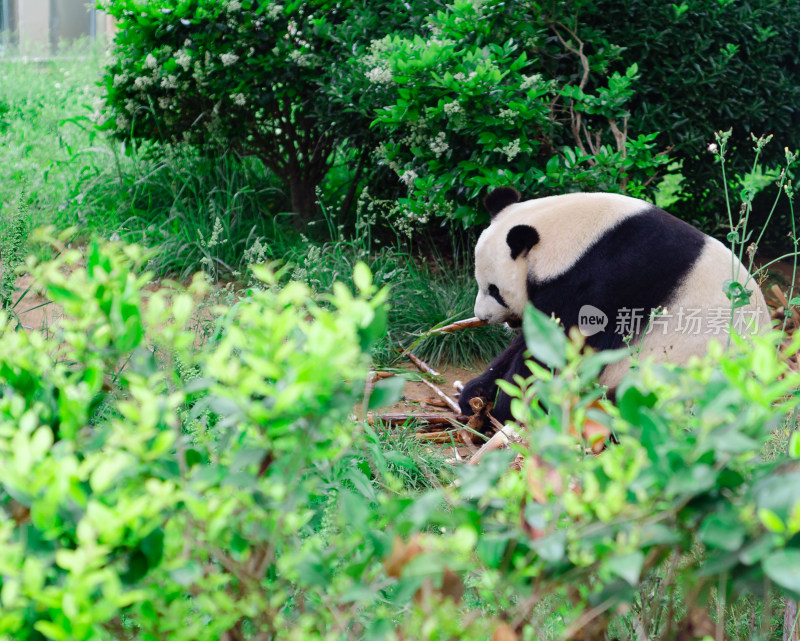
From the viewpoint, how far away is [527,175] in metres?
3.67

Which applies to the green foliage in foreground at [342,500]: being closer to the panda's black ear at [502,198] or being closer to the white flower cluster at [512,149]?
the panda's black ear at [502,198]

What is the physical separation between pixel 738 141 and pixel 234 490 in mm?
4605

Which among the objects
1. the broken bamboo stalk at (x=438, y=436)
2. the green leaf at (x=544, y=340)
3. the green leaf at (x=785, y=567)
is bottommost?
the broken bamboo stalk at (x=438, y=436)

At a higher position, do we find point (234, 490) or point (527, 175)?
point (234, 490)

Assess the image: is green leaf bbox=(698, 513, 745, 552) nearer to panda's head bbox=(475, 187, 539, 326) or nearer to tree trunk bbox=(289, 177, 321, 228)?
panda's head bbox=(475, 187, 539, 326)

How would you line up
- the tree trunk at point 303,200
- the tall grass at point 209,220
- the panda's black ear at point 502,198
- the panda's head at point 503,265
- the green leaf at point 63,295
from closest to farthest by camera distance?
1. the green leaf at point 63,295
2. the panda's head at point 503,265
3. the panda's black ear at point 502,198
4. the tall grass at point 209,220
5. the tree trunk at point 303,200

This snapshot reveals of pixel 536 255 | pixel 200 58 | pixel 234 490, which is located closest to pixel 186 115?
pixel 200 58

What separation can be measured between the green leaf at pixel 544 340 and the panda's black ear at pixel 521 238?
1709mm

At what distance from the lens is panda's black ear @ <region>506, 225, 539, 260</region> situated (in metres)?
2.72

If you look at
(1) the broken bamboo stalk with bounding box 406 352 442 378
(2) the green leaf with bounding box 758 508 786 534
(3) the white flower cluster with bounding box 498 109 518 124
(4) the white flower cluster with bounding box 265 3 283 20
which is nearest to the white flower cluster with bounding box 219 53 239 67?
(4) the white flower cluster with bounding box 265 3 283 20

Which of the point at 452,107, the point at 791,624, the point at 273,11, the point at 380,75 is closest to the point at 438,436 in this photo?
the point at 452,107

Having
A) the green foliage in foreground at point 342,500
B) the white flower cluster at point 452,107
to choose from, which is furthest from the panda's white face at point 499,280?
the green foliage in foreground at point 342,500

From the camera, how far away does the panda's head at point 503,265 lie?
2.77 meters

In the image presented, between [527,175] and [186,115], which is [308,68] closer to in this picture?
[186,115]
